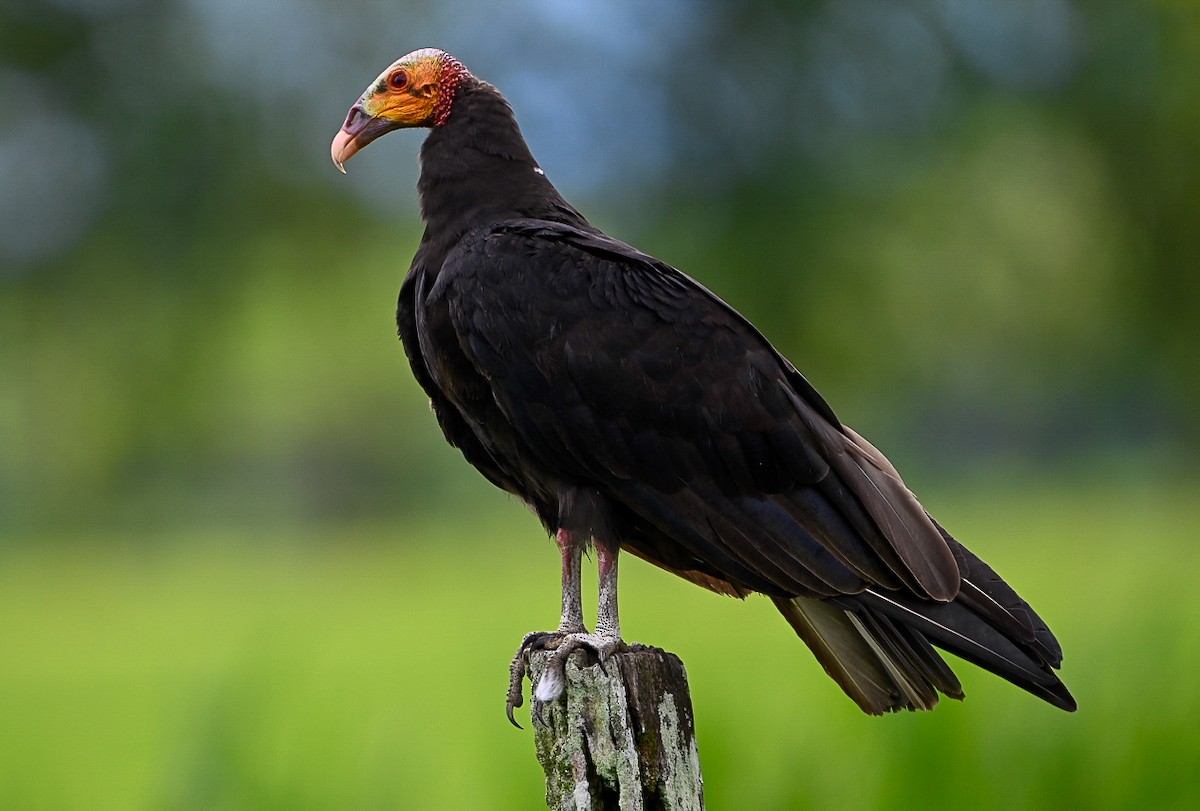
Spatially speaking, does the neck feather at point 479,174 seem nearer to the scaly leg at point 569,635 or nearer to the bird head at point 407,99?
the bird head at point 407,99

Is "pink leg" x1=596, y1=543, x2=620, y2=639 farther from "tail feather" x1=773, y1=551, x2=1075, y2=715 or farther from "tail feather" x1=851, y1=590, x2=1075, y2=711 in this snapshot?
"tail feather" x1=851, y1=590, x2=1075, y2=711

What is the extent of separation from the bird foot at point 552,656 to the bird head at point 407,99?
4.21ft

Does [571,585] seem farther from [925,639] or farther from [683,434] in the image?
[925,639]

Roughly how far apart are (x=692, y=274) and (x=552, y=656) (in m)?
3.25

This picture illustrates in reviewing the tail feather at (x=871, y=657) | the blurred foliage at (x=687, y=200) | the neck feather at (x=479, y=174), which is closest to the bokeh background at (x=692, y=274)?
the blurred foliage at (x=687, y=200)

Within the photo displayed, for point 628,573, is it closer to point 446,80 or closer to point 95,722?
point 95,722

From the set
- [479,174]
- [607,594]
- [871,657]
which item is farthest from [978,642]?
[479,174]

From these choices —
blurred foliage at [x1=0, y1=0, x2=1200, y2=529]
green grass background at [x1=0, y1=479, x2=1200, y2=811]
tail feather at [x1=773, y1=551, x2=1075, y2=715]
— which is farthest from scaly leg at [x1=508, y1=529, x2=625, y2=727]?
blurred foliage at [x1=0, y1=0, x2=1200, y2=529]

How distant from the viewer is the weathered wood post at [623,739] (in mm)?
2230

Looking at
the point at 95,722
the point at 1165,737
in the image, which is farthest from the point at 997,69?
the point at 95,722

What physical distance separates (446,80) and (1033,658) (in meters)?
1.88

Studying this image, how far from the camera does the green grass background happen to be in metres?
3.46

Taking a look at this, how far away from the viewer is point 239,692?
3.64 meters

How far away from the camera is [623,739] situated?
7.39 ft
